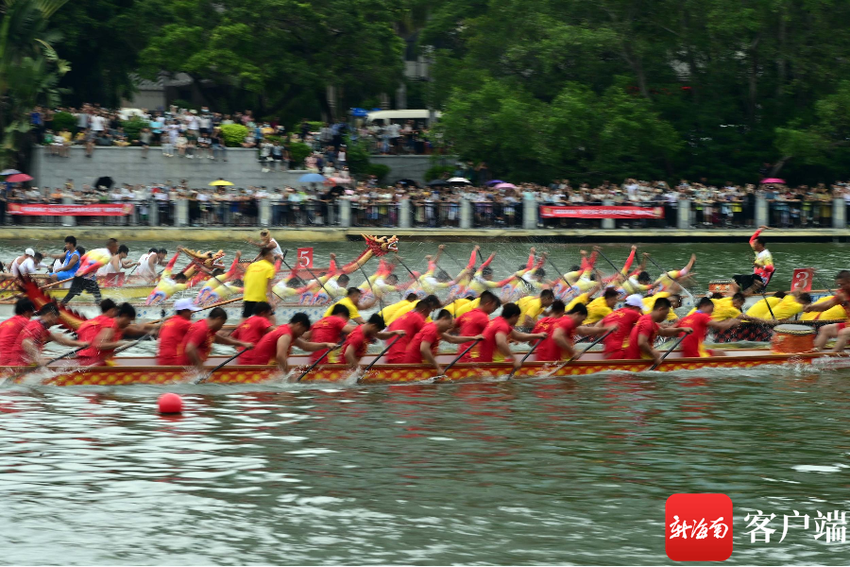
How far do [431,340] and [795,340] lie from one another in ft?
18.7

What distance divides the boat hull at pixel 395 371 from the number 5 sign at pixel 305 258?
6.86m

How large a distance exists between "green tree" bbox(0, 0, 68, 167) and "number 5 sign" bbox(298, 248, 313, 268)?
19511 millimetres

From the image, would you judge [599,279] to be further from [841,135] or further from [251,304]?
[841,135]

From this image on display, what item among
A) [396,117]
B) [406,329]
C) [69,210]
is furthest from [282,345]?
[396,117]

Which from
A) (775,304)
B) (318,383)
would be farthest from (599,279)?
(318,383)

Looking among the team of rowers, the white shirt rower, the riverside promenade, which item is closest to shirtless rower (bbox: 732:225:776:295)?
the team of rowers

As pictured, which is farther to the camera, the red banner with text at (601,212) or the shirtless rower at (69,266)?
the red banner with text at (601,212)

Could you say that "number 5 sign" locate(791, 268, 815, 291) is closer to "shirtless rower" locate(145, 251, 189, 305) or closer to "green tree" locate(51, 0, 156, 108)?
"shirtless rower" locate(145, 251, 189, 305)

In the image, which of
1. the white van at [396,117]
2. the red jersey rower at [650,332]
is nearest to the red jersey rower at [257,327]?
the red jersey rower at [650,332]

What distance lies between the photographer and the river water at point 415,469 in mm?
9516

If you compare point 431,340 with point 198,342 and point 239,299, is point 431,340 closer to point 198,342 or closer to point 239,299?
point 198,342

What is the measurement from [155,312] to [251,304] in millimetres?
4962

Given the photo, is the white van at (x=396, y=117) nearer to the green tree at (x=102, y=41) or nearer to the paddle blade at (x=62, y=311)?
the green tree at (x=102, y=41)

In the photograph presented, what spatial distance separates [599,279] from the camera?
21.7 metres
